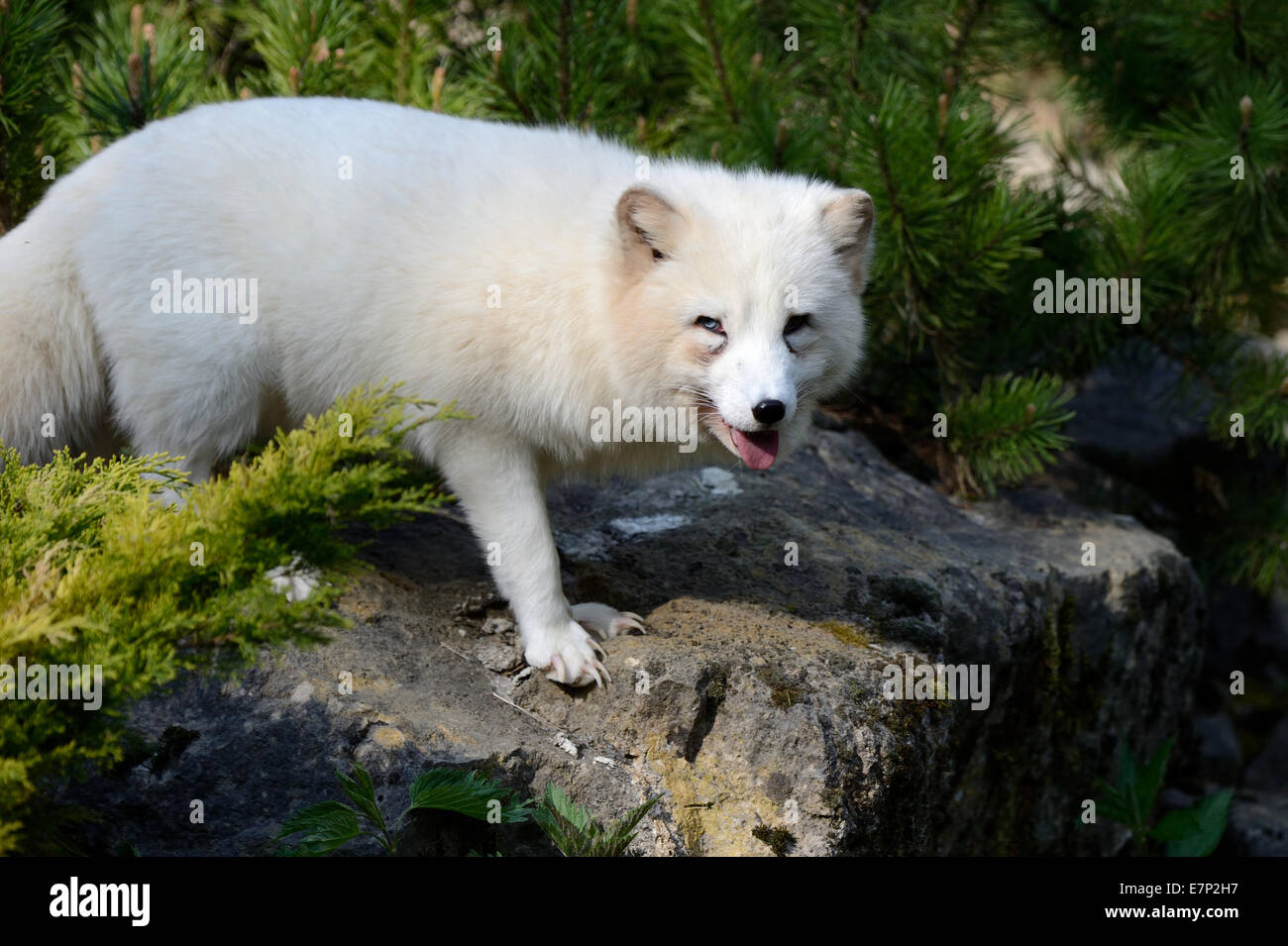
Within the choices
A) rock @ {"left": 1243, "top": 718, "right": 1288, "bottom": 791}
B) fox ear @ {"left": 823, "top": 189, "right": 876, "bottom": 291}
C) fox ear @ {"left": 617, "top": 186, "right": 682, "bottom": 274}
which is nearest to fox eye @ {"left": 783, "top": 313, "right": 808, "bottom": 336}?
fox ear @ {"left": 823, "top": 189, "right": 876, "bottom": 291}

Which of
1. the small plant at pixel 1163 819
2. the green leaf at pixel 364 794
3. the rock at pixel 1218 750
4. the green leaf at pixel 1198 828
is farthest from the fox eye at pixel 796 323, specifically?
the rock at pixel 1218 750

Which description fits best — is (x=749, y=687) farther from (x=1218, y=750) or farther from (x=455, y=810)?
Answer: (x=1218, y=750)

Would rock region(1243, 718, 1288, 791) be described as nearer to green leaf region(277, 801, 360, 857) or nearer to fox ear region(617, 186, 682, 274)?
fox ear region(617, 186, 682, 274)

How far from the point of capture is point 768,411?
10.2ft

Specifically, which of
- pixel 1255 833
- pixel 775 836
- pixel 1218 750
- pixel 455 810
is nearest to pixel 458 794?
pixel 455 810

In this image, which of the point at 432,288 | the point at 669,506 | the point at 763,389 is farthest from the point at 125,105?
the point at 763,389

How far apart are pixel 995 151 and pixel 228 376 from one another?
10.0 ft

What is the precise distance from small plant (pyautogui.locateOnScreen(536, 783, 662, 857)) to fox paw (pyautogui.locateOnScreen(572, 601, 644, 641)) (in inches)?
26.4

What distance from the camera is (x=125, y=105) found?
4406mm

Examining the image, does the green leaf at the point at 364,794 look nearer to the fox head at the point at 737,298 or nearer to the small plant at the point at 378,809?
the small plant at the point at 378,809

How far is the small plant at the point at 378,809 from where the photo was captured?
275 centimetres

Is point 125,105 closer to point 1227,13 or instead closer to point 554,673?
point 554,673

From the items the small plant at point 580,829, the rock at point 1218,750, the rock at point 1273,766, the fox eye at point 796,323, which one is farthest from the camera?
the rock at point 1273,766

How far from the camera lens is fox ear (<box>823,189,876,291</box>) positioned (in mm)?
3453
